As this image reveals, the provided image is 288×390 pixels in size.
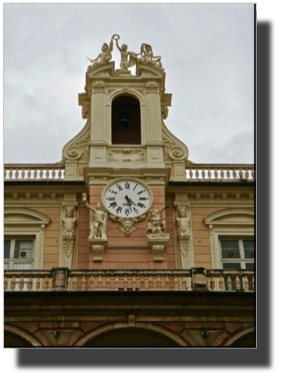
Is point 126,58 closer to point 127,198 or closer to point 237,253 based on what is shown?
point 127,198

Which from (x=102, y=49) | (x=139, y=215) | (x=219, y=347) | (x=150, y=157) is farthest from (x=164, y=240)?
(x=102, y=49)

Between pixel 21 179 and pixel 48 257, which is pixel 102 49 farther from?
pixel 48 257

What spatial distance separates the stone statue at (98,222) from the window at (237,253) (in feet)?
12.9

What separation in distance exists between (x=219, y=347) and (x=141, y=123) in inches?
386

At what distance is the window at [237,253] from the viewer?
2173 cm

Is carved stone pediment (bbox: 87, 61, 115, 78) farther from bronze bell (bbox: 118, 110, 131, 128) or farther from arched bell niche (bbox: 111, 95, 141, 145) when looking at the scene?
bronze bell (bbox: 118, 110, 131, 128)

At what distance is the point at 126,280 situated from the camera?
18688mm

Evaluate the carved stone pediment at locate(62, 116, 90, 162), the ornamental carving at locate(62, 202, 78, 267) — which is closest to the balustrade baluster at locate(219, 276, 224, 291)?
the ornamental carving at locate(62, 202, 78, 267)

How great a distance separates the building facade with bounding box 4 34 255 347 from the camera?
17.8m

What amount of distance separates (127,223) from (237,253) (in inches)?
145

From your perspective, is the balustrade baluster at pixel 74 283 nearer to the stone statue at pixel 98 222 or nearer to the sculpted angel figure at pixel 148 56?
the stone statue at pixel 98 222

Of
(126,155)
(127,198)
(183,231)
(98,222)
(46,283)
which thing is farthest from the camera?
(126,155)

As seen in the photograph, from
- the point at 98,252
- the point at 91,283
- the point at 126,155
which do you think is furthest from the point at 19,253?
the point at 126,155

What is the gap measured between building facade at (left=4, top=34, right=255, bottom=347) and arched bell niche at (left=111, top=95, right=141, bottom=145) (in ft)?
0.13
